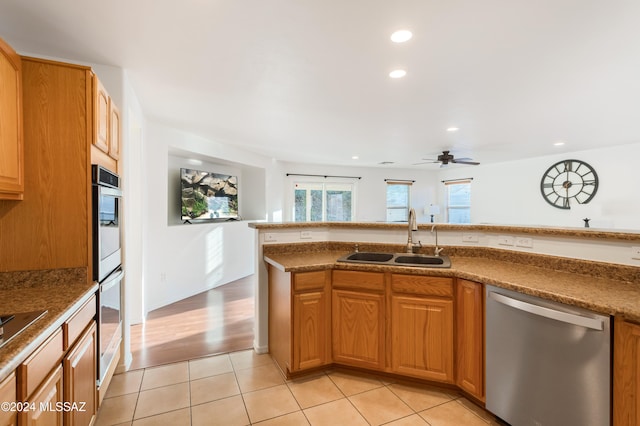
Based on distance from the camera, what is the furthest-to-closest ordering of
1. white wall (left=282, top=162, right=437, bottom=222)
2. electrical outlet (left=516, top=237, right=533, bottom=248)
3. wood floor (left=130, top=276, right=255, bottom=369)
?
white wall (left=282, top=162, right=437, bottom=222), wood floor (left=130, top=276, right=255, bottom=369), electrical outlet (left=516, top=237, right=533, bottom=248)

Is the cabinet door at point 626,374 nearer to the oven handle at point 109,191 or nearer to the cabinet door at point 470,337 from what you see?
the cabinet door at point 470,337

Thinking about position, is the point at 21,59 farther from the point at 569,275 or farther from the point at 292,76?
the point at 569,275

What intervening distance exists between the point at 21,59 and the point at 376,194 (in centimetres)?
745

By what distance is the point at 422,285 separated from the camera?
2.13m

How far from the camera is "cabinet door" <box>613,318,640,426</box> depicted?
127cm

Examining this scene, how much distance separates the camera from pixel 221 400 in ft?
6.80

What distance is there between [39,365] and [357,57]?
2.38 m

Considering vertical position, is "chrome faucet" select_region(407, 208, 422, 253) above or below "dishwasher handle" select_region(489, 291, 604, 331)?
above

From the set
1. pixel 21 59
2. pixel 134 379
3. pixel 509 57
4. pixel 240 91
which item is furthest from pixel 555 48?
pixel 134 379

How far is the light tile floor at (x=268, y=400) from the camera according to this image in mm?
1878

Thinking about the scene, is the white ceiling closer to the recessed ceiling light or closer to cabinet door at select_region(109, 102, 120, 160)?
the recessed ceiling light

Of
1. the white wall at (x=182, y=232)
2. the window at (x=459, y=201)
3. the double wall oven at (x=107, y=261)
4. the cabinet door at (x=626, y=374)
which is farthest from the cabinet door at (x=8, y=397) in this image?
the window at (x=459, y=201)

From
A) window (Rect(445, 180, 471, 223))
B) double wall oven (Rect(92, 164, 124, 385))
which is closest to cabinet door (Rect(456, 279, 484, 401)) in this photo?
double wall oven (Rect(92, 164, 124, 385))

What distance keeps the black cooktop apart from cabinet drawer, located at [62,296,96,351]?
0.13m
